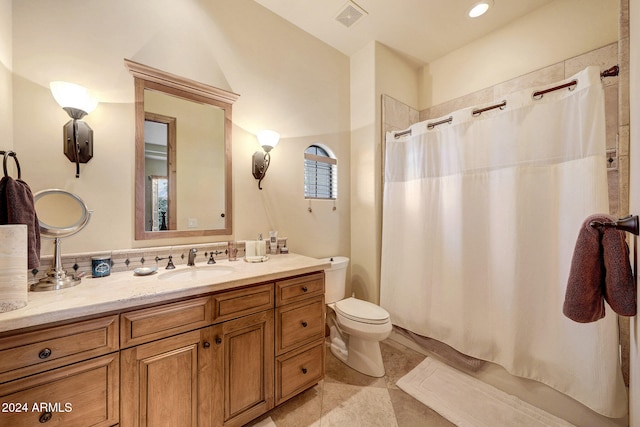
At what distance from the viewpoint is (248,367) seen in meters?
1.25

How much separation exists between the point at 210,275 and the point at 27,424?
81 cm

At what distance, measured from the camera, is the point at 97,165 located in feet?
4.27

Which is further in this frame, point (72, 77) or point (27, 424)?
point (72, 77)

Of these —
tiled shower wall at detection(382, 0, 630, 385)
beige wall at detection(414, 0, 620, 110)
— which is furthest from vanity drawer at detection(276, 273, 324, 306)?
beige wall at detection(414, 0, 620, 110)

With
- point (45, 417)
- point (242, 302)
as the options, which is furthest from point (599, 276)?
point (45, 417)

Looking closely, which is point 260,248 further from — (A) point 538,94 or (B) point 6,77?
(A) point 538,94

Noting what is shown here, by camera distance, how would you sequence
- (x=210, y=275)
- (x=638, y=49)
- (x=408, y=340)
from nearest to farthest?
(x=638, y=49) → (x=210, y=275) → (x=408, y=340)

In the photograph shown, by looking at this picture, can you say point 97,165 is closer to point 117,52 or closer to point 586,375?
point 117,52

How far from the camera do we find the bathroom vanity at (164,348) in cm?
80

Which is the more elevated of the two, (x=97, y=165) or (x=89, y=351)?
(x=97, y=165)

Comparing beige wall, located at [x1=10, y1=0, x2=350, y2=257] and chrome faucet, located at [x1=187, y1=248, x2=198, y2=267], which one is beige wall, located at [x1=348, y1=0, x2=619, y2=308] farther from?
chrome faucet, located at [x1=187, y1=248, x2=198, y2=267]

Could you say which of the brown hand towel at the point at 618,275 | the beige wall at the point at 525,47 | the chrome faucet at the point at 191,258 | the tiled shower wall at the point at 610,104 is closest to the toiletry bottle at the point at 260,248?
the chrome faucet at the point at 191,258

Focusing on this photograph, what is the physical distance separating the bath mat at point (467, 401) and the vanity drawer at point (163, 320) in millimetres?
1490

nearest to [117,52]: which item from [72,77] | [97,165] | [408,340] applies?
[72,77]
